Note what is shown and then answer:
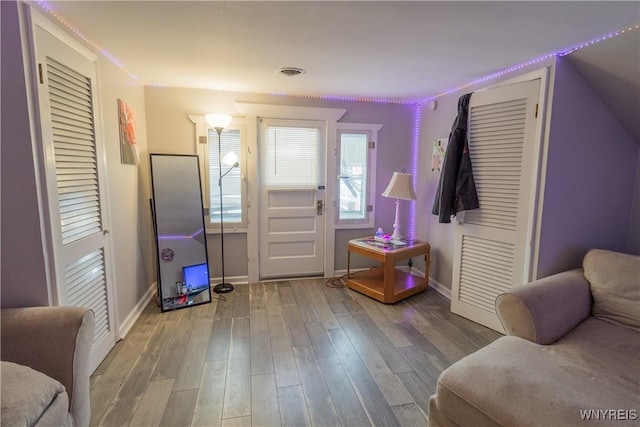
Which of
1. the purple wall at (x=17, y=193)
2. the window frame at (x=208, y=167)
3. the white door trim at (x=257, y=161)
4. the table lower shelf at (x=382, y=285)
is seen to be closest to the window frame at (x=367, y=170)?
the white door trim at (x=257, y=161)

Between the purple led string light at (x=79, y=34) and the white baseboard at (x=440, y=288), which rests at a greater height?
the purple led string light at (x=79, y=34)

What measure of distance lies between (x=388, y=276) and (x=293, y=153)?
68.8 inches

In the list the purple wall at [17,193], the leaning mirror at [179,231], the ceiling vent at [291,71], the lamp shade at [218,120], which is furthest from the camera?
the lamp shade at [218,120]

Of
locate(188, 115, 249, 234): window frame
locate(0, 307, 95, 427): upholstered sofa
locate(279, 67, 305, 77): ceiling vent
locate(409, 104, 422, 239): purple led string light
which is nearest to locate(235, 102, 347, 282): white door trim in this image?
locate(188, 115, 249, 234): window frame

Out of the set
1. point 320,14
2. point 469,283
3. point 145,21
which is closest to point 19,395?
point 145,21

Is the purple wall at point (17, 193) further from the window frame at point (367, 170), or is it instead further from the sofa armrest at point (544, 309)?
the window frame at point (367, 170)

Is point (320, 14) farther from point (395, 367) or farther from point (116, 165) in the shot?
point (395, 367)

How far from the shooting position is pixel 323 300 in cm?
333

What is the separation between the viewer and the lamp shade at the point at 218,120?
317 cm

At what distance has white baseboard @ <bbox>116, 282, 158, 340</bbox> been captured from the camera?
8.34 feet

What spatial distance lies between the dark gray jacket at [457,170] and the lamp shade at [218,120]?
216cm

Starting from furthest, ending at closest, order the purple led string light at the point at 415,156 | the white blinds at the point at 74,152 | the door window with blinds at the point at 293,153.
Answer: the purple led string light at the point at 415,156 < the door window with blinds at the point at 293,153 < the white blinds at the point at 74,152

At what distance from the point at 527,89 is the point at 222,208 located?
301 centimetres

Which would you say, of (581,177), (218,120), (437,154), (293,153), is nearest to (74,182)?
(218,120)
